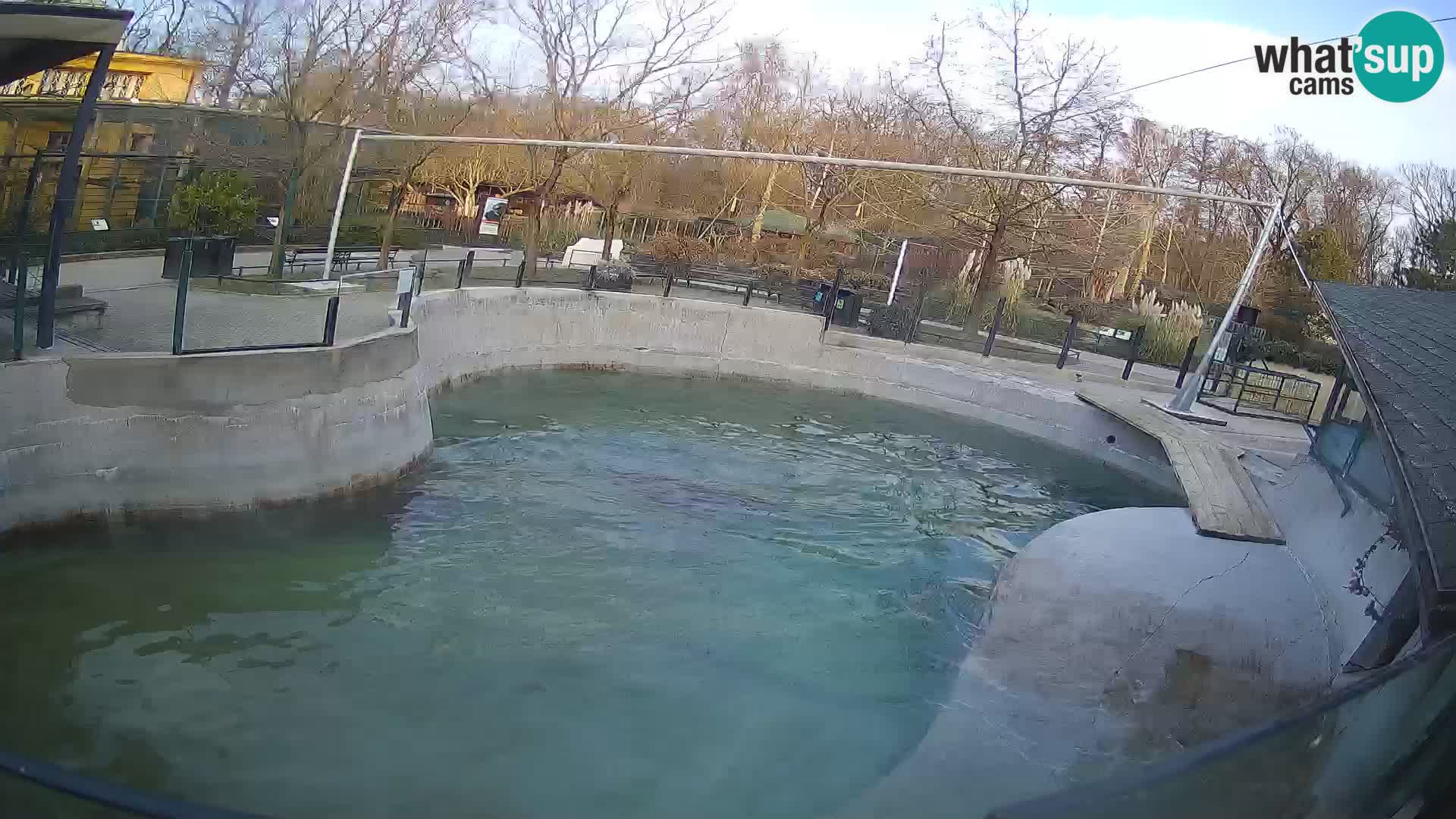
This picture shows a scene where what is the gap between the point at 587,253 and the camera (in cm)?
2583

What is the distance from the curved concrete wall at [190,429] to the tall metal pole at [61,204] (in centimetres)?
50

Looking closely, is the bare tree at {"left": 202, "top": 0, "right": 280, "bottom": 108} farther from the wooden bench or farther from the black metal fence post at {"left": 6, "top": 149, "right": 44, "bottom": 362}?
the black metal fence post at {"left": 6, "top": 149, "right": 44, "bottom": 362}

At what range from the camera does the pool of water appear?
6570 mm

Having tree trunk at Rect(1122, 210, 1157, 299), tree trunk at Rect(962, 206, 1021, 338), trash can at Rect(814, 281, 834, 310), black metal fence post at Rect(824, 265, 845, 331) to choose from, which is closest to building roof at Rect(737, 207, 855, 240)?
tree trunk at Rect(1122, 210, 1157, 299)

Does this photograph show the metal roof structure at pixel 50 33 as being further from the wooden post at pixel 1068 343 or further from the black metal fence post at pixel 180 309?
the wooden post at pixel 1068 343

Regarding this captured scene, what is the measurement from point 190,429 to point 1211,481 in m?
10.3

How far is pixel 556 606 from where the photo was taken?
30.7 feet

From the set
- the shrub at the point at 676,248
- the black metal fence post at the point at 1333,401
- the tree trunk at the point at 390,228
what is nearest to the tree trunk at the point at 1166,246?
the shrub at the point at 676,248

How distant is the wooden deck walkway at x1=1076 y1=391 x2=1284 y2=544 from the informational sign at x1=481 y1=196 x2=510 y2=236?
19.3m

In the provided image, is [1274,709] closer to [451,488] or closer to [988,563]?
[988,563]

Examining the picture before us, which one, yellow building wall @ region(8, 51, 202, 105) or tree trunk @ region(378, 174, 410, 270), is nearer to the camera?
tree trunk @ region(378, 174, 410, 270)

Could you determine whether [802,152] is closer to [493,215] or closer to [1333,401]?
[493,215]

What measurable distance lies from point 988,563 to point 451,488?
6262 mm

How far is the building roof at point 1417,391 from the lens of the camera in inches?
170
